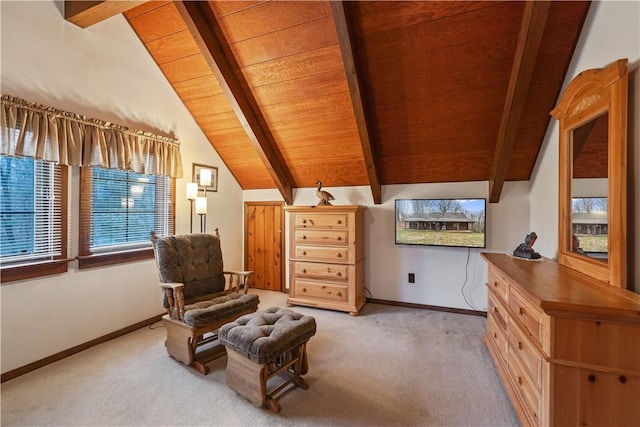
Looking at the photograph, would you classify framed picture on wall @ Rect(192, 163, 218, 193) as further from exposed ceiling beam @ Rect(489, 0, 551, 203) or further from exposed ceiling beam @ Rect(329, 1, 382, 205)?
exposed ceiling beam @ Rect(489, 0, 551, 203)

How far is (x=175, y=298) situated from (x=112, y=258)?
41.2 inches

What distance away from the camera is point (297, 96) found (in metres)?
2.96

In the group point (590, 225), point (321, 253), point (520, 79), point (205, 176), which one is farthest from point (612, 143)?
point (205, 176)

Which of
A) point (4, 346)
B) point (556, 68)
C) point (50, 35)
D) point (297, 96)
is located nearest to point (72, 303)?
point (4, 346)

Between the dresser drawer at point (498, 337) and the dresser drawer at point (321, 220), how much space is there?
5.89ft

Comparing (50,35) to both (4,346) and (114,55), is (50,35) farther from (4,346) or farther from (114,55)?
(4,346)

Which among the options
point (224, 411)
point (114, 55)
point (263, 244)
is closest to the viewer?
point (224, 411)

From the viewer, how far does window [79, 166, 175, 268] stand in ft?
8.64

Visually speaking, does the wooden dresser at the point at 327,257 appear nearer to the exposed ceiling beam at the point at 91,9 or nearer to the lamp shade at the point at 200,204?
the lamp shade at the point at 200,204

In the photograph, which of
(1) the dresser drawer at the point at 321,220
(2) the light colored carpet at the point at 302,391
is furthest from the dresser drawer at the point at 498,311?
(1) the dresser drawer at the point at 321,220

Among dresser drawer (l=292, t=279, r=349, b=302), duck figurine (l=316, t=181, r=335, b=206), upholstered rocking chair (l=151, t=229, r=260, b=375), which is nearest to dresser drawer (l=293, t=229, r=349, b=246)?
duck figurine (l=316, t=181, r=335, b=206)

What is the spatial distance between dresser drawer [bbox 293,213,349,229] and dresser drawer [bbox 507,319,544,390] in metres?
2.04

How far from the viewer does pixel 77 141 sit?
8.04ft

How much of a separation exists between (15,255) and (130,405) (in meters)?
1.54
